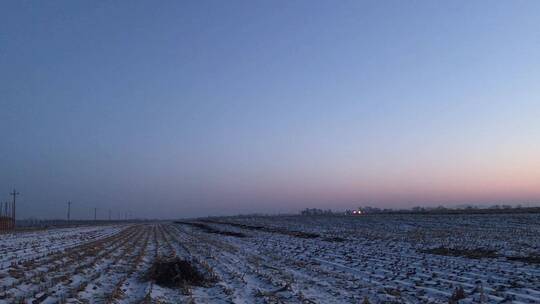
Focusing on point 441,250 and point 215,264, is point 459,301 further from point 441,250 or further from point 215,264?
point 441,250

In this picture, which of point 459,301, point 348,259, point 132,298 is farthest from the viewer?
point 348,259

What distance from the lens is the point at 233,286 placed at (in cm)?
1431

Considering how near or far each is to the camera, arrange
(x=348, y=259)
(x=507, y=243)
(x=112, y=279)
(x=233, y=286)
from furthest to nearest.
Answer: (x=507, y=243) < (x=348, y=259) < (x=112, y=279) < (x=233, y=286)

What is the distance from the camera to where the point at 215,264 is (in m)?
20.6

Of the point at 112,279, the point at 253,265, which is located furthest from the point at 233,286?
the point at 253,265

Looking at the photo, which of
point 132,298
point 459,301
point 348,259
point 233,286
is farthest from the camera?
point 348,259

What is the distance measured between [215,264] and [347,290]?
846 centimetres

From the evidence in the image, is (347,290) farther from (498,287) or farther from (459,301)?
(498,287)

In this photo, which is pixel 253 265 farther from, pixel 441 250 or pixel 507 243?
pixel 507 243

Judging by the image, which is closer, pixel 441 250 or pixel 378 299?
pixel 378 299

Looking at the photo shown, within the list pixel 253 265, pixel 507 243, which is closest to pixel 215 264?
pixel 253 265

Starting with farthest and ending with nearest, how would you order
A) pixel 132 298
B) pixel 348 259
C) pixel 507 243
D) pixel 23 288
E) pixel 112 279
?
pixel 507 243 → pixel 348 259 → pixel 112 279 → pixel 23 288 → pixel 132 298

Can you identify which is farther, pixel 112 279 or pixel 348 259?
pixel 348 259

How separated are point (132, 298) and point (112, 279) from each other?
3.79 meters
